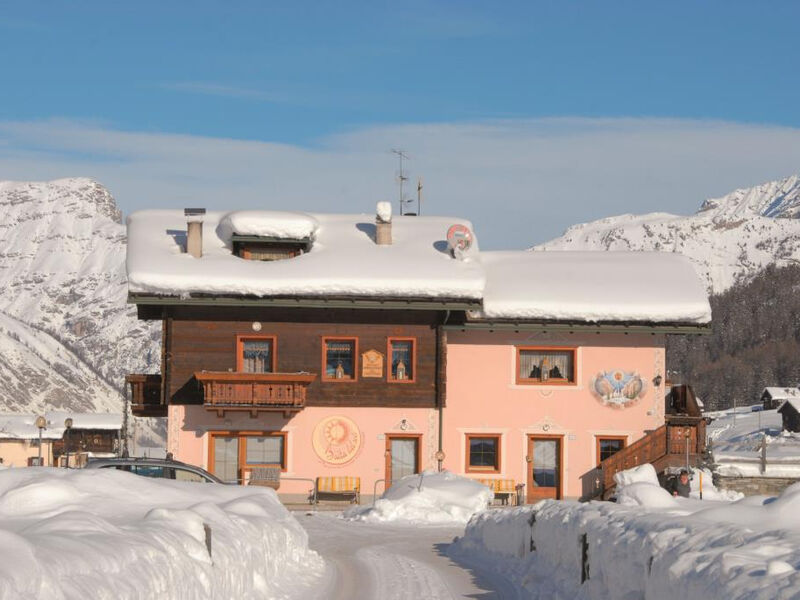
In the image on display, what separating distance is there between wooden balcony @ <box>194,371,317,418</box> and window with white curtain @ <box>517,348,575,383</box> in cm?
665

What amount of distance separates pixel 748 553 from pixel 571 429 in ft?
92.7

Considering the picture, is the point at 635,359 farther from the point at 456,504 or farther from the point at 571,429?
the point at 456,504

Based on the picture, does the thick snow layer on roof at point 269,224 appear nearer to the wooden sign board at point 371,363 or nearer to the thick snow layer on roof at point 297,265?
the thick snow layer on roof at point 297,265

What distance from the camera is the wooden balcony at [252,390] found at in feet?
115

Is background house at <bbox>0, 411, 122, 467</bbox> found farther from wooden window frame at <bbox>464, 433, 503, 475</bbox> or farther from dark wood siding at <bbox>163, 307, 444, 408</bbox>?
wooden window frame at <bbox>464, 433, 503, 475</bbox>

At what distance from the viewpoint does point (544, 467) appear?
37.7 meters

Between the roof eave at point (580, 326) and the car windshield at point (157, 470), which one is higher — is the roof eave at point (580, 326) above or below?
above

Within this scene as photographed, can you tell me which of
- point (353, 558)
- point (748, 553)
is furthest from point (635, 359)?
point (748, 553)

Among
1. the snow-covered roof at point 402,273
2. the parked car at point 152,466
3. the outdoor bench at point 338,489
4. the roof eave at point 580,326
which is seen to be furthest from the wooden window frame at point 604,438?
the parked car at point 152,466

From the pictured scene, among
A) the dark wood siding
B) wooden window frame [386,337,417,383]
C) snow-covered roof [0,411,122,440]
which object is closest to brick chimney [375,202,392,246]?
the dark wood siding

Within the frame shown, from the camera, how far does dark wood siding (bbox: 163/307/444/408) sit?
119 feet

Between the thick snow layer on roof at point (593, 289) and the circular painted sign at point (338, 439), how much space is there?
5.04 metres

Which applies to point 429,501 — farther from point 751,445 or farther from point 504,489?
point 751,445

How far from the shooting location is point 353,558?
20.5m
